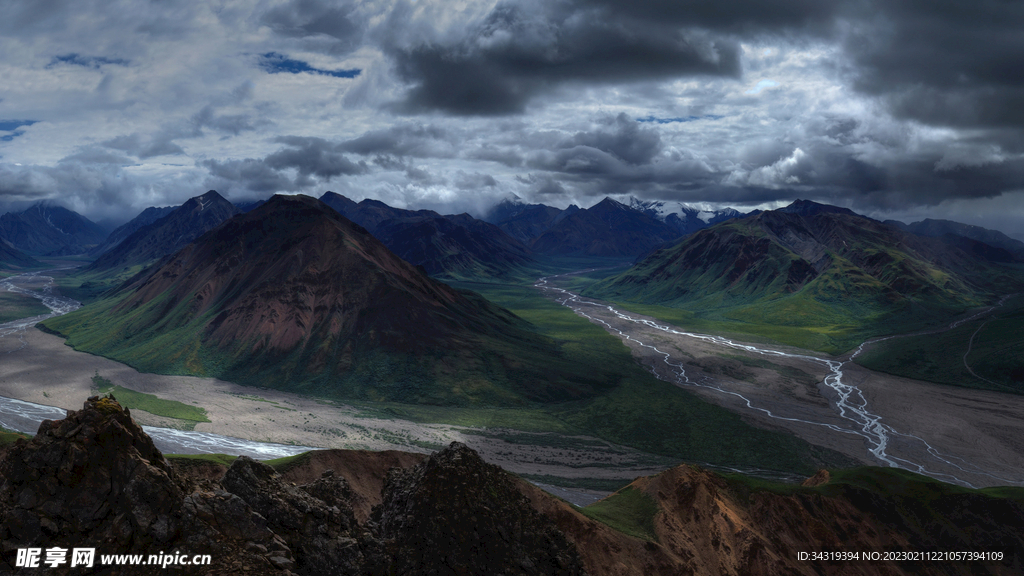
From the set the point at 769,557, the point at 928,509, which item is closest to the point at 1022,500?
the point at 928,509

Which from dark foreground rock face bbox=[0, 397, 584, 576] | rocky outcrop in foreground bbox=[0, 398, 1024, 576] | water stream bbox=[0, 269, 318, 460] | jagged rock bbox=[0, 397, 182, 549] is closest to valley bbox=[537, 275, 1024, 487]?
rocky outcrop in foreground bbox=[0, 398, 1024, 576]

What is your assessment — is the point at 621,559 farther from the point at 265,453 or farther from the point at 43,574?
the point at 265,453

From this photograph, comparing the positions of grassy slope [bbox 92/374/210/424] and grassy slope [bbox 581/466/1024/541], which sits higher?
grassy slope [bbox 581/466/1024/541]

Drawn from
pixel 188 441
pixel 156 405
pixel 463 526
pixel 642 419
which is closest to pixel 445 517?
pixel 463 526

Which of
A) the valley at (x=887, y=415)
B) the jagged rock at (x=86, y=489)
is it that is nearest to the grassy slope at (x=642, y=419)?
the valley at (x=887, y=415)

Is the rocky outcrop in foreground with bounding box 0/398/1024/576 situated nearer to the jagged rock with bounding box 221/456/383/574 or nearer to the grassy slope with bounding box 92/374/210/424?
the jagged rock with bounding box 221/456/383/574

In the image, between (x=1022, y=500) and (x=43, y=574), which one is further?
(x=1022, y=500)
